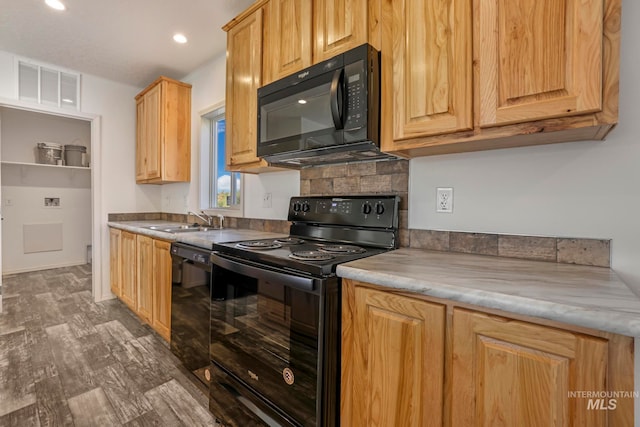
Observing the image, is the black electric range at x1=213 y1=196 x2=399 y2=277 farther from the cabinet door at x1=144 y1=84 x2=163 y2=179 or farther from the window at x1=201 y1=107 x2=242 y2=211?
the cabinet door at x1=144 y1=84 x2=163 y2=179

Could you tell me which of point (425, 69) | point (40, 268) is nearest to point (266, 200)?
→ point (425, 69)

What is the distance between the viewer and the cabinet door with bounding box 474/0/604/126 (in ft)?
2.81

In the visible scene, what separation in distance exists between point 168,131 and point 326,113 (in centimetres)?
247

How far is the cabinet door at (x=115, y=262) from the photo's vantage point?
3301mm

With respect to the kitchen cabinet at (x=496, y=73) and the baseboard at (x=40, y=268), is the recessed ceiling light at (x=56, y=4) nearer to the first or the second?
the kitchen cabinet at (x=496, y=73)

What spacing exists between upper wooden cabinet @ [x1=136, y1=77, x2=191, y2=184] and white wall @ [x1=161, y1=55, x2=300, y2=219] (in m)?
0.08

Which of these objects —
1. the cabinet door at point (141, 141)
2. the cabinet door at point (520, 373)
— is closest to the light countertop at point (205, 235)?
the cabinet door at point (141, 141)

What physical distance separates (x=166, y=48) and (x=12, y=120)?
12.2ft

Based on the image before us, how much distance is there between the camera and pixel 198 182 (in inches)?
129

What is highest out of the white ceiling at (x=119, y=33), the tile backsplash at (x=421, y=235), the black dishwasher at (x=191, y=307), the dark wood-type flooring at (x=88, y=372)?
the white ceiling at (x=119, y=33)

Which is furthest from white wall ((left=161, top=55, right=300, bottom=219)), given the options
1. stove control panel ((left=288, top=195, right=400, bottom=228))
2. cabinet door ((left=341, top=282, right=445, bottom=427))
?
cabinet door ((left=341, top=282, right=445, bottom=427))

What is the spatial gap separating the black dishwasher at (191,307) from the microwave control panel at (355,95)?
114cm

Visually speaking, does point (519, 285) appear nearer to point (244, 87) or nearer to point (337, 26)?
point (337, 26)

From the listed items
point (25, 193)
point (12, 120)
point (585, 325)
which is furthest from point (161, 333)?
point (12, 120)
